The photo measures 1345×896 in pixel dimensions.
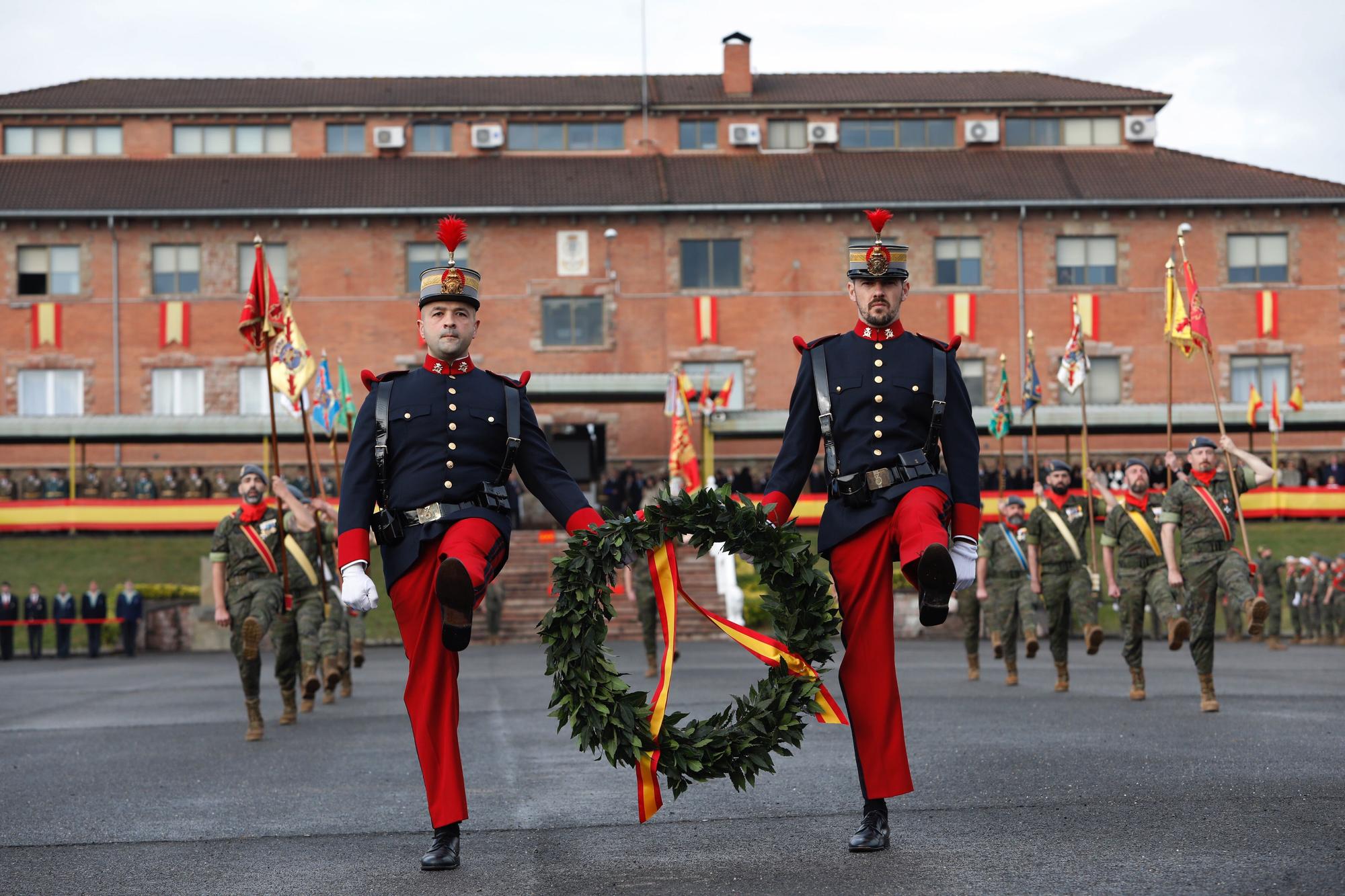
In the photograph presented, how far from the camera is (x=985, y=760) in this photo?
31.0 ft

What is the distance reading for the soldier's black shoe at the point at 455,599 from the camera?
638 cm

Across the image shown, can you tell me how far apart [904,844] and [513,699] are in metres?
10.1

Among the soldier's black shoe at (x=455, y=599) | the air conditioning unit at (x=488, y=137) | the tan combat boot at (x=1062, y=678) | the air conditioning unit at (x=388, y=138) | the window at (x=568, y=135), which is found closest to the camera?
the soldier's black shoe at (x=455, y=599)

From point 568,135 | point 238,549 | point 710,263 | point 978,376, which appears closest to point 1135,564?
point 238,549

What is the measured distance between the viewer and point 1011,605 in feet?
59.0

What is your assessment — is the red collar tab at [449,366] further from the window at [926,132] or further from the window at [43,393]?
the window at [926,132]

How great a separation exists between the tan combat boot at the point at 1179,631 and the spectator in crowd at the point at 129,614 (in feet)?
71.6

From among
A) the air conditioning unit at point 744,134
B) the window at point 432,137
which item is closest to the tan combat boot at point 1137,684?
the air conditioning unit at point 744,134

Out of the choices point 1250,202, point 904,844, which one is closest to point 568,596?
point 904,844

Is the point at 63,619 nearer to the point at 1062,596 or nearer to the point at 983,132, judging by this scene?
the point at 1062,596

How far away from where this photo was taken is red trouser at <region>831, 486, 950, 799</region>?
6.57 metres

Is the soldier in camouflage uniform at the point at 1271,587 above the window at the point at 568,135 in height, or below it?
below

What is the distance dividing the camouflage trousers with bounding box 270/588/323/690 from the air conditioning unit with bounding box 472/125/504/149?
39035 millimetres

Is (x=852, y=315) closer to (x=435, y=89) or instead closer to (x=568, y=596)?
(x=435, y=89)
